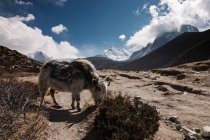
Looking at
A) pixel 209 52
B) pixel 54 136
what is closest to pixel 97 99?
pixel 54 136

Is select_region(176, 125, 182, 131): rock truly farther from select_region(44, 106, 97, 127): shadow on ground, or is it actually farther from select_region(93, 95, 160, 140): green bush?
select_region(44, 106, 97, 127): shadow on ground

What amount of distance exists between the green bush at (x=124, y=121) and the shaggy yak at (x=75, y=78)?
2111mm

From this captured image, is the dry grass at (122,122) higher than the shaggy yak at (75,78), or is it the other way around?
the shaggy yak at (75,78)

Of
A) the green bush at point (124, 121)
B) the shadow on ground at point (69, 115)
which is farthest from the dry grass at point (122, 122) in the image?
the shadow on ground at point (69, 115)

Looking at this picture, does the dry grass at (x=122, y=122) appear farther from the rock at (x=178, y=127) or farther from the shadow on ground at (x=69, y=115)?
the shadow on ground at (x=69, y=115)

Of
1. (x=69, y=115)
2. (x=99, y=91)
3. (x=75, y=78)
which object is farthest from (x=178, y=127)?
(x=75, y=78)

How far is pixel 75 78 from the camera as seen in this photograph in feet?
40.2

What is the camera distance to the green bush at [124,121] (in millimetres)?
7855

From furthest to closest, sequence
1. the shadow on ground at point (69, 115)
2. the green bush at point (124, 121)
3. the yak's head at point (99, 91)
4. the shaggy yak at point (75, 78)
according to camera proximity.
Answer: the shaggy yak at point (75, 78) → the yak's head at point (99, 91) → the shadow on ground at point (69, 115) → the green bush at point (124, 121)

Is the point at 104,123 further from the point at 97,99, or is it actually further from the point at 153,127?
the point at 97,99

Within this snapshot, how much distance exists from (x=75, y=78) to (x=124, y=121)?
4698 millimetres

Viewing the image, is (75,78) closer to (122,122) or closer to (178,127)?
(122,122)

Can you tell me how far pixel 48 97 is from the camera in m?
15.5

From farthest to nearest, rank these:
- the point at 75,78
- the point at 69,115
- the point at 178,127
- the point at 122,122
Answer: the point at 75,78 → the point at 69,115 → the point at 178,127 → the point at 122,122
